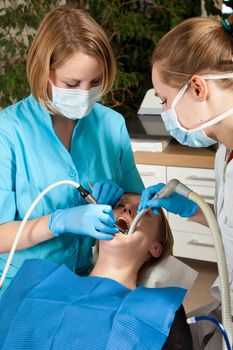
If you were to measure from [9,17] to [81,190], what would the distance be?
1872 millimetres

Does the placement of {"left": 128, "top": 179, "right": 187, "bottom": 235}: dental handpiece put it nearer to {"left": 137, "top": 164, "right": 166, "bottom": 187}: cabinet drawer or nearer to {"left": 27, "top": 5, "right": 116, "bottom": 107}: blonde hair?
{"left": 27, "top": 5, "right": 116, "bottom": 107}: blonde hair

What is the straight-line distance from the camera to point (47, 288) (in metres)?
1.37

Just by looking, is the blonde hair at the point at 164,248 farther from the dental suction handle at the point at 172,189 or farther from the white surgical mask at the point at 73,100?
the white surgical mask at the point at 73,100

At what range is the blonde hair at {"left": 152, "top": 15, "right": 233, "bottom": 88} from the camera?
3.71ft

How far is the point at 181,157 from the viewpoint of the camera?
7.81 feet

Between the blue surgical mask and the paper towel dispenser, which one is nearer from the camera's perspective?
the blue surgical mask

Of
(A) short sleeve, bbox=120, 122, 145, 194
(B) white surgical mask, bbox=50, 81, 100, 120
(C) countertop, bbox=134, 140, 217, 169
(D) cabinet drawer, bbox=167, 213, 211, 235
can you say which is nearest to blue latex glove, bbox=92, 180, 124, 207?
(A) short sleeve, bbox=120, 122, 145, 194

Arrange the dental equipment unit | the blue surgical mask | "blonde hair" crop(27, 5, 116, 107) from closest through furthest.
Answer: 1. the dental equipment unit
2. the blue surgical mask
3. "blonde hair" crop(27, 5, 116, 107)

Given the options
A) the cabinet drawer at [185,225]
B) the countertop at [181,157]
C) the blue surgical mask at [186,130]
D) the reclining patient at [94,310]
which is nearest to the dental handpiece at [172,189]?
the blue surgical mask at [186,130]

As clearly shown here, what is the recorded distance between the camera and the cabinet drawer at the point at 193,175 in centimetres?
237

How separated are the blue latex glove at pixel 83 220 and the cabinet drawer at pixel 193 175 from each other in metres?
1.14

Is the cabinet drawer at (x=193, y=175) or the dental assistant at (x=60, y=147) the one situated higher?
the dental assistant at (x=60, y=147)

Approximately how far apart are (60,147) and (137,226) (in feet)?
1.23

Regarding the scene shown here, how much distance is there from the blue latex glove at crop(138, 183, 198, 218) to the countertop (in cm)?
95
